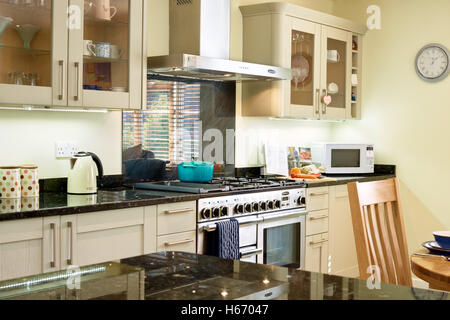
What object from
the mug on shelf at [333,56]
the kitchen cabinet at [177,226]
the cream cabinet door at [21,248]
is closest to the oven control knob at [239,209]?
the kitchen cabinet at [177,226]

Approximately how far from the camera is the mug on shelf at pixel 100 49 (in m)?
3.12

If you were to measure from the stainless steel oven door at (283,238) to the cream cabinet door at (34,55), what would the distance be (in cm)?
158

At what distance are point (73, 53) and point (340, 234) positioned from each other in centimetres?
262

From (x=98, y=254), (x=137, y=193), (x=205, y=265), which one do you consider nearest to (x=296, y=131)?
(x=137, y=193)

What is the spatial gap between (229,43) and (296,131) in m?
1.28

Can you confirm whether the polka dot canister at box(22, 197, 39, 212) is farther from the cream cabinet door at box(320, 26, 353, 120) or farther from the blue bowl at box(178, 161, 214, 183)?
the cream cabinet door at box(320, 26, 353, 120)

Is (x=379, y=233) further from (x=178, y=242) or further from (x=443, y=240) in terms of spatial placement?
(x=178, y=242)

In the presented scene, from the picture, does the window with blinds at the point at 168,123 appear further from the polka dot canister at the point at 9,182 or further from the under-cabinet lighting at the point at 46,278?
the under-cabinet lighting at the point at 46,278

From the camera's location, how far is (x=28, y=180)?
9.68 ft

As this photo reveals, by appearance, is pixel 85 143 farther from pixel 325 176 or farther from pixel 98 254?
pixel 325 176

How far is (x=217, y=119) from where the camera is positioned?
4.35 meters

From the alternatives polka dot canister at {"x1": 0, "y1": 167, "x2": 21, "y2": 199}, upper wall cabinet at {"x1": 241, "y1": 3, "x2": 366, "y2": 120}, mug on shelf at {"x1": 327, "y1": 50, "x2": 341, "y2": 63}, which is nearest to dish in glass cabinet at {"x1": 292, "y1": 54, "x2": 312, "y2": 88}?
upper wall cabinet at {"x1": 241, "y1": 3, "x2": 366, "y2": 120}

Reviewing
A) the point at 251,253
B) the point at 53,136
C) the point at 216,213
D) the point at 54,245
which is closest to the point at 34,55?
the point at 53,136

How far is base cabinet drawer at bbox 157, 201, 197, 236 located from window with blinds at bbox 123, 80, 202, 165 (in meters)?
0.68
